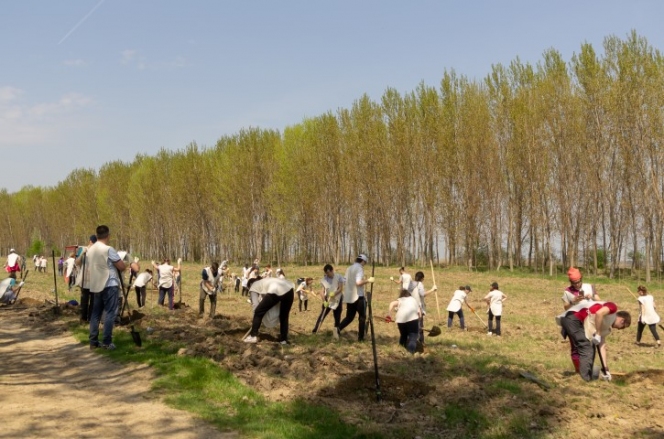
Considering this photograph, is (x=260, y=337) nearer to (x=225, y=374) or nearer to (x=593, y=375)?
(x=225, y=374)

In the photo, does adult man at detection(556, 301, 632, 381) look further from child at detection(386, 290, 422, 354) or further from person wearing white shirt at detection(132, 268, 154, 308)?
person wearing white shirt at detection(132, 268, 154, 308)

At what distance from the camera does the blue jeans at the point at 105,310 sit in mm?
9109

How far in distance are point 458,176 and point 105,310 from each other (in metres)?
37.9

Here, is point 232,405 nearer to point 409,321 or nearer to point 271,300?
point 271,300

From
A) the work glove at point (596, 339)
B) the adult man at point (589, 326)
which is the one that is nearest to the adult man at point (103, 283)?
the adult man at point (589, 326)

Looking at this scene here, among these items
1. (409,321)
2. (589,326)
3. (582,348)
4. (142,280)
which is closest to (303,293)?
(142,280)

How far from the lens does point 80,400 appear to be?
20.5 feet

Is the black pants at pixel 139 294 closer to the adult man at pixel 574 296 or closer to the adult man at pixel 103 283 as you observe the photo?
the adult man at pixel 103 283

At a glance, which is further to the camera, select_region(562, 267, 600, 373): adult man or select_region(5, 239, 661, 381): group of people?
select_region(562, 267, 600, 373): adult man

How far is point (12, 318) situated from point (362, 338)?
27.9 feet

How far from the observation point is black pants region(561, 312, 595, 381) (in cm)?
802

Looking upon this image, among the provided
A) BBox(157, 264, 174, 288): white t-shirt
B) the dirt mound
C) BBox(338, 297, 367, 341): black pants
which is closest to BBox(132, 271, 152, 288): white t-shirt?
BBox(157, 264, 174, 288): white t-shirt

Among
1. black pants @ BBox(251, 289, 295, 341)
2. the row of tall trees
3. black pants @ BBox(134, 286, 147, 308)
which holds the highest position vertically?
the row of tall trees

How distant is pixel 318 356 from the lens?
337 inches
